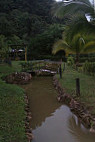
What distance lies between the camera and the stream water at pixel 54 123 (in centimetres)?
527

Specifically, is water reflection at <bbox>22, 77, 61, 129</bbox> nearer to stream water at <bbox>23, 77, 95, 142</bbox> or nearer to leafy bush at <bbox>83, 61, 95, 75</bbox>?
stream water at <bbox>23, 77, 95, 142</bbox>

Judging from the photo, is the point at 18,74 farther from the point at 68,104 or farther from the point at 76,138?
the point at 76,138

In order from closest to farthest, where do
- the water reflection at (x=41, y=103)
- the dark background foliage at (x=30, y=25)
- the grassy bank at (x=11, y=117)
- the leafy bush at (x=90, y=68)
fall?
the grassy bank at (x=11, y=117) < the water reflection at (x=41, y=103) < the leafy bush at (x=90, y=68) < the dark background foliage at (x=30, y=25)

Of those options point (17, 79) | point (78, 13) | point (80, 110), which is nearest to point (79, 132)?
point (80, 110)

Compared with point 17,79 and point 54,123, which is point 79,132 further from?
point 17,79

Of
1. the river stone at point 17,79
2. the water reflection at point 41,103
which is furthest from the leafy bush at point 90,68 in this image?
the river stone at point 17,79

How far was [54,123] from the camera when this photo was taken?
6.28 meters

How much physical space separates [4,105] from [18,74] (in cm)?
662

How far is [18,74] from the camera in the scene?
43.3 ft

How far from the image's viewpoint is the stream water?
527cm

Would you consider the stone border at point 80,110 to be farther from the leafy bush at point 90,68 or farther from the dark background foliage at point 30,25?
the dark background foliage at point 30,25

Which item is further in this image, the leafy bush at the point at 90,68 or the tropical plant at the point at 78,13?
the leafy bush at the point at 90,68

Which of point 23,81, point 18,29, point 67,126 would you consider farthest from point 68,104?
point 18,29

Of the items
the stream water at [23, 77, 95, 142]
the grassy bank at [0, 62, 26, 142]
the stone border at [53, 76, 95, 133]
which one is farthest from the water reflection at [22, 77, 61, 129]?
the grassy bank at [0, 62, 26, 142]
